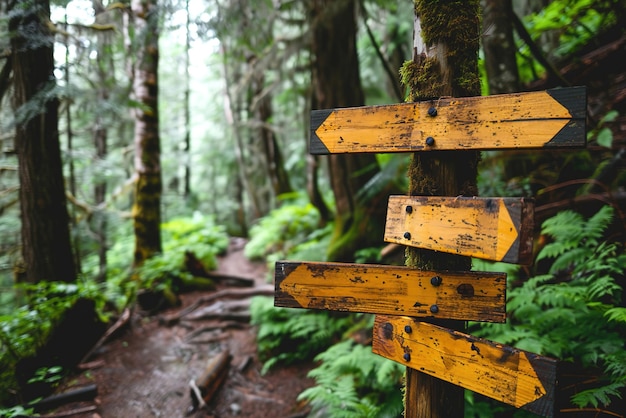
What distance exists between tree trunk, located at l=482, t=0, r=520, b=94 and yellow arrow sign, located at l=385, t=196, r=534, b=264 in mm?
3997

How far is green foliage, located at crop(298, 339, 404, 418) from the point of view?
11.1 ft

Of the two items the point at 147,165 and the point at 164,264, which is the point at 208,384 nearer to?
the point at 164,264

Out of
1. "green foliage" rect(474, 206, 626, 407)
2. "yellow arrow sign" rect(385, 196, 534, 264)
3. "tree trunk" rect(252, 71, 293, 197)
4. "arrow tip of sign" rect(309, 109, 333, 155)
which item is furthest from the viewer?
"tree trunk" rect(252, 71, 293, 197)

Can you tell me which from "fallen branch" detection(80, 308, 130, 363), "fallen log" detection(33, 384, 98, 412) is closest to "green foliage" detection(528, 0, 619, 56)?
"fallen log" detection(33, 384, 98, 412)

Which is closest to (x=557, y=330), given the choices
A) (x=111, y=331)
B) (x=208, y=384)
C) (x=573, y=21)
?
(x=208, y=384)

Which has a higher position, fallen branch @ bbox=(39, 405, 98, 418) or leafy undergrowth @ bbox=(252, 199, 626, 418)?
leafy undergrowth @ bbox=(252, 199, 626, 418)

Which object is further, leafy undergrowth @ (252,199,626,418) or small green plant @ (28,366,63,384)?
small green plant @ (28,366,63,384)

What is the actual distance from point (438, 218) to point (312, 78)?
599 cm

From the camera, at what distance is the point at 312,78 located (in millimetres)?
7234

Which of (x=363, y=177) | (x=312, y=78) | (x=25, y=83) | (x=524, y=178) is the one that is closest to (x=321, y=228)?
(x=363, y=177)

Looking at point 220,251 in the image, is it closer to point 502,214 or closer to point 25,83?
point 25,83

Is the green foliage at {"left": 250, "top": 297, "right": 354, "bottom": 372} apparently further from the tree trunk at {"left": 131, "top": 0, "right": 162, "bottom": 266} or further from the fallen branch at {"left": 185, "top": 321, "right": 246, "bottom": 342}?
the tree trunk at {"left": 131, "top": 0, "right": 162, "bottom": 266}

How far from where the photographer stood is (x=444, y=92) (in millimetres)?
2168

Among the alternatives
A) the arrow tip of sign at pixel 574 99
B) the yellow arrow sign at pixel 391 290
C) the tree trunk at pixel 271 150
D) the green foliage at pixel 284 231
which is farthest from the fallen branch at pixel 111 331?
the tree trunk at pixel 271 150
